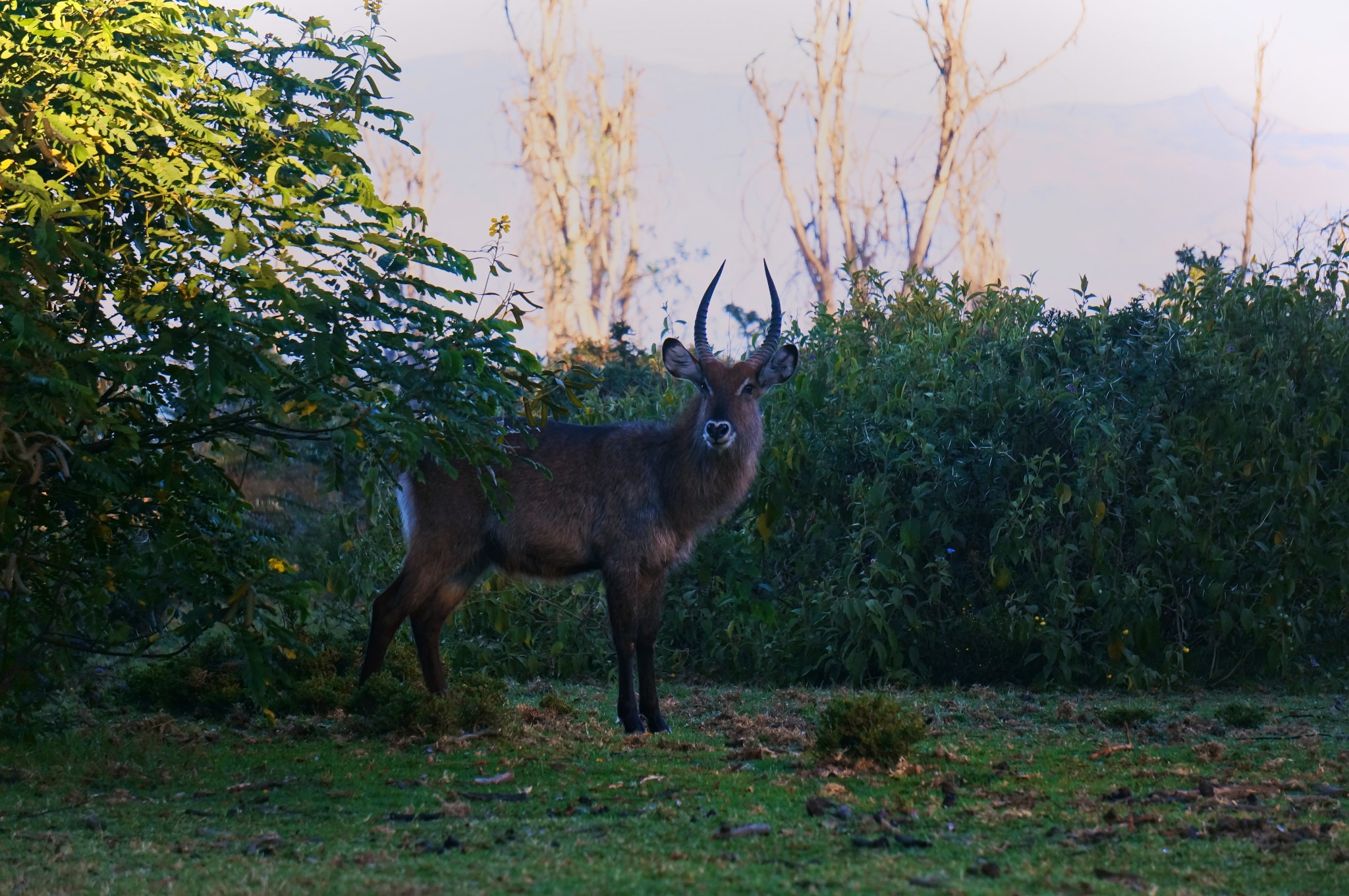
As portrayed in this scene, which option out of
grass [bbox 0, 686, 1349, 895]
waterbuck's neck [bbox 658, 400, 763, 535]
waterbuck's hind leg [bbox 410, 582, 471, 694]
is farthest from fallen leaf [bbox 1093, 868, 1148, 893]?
waterbuck's hind leg [bbox 410, 582, 471, 694]

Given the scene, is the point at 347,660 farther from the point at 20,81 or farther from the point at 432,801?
the point at 20,81

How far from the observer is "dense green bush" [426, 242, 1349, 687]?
24.7 ft

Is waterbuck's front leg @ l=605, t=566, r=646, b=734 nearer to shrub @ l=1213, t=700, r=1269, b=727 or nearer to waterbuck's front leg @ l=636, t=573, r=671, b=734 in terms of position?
waterbuck's front leg @ l=636, t=573, r=671, b=734

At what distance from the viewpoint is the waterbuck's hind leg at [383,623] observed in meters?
6.26

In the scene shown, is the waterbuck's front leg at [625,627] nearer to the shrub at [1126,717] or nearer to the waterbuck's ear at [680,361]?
the waterbuck's ear at [680,361]

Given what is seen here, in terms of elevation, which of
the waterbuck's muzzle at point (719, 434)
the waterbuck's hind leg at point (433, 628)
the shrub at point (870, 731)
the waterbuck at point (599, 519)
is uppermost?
the waterbuck's muzzle at point (719, 434)

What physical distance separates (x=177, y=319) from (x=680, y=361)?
2865mm

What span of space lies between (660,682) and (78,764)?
3.91 metres

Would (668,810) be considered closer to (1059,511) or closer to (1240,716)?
(1240,716)

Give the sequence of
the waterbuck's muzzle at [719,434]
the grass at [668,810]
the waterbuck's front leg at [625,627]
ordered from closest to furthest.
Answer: the grass at [668,810]
the waterbuck's front leg at [625,627]
the waterbuck's muzzle at [719,434]

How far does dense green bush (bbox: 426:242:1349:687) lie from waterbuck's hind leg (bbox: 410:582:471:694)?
2068 mm

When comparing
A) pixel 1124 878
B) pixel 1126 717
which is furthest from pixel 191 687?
pixel 1124 878

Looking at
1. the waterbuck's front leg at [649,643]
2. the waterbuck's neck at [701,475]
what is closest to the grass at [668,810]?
the waterbuck's front leg at [649,643]

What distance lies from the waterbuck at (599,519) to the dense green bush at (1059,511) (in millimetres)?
1508
